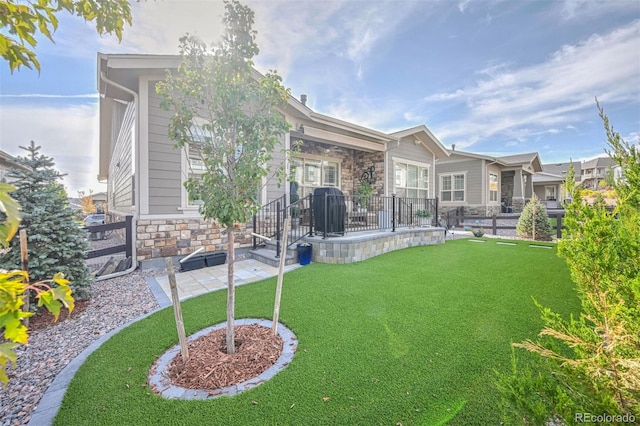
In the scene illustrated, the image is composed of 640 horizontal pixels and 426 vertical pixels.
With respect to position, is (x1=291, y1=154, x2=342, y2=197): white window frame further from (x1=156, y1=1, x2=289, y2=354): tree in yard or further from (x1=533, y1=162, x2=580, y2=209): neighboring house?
(x1=533, y1=162, x2=580, y2=209): neighboring house

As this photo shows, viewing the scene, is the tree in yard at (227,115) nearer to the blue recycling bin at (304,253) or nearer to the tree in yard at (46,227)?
the tree in yard at (46,227)

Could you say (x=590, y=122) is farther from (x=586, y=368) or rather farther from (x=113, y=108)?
(x=113, y=108)

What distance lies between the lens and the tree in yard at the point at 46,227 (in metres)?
3.45

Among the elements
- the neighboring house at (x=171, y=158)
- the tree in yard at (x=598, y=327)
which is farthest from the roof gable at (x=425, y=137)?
the tree in yard at (x=598, y=327)

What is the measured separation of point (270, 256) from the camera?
608cm

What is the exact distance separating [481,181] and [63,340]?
1833 cm

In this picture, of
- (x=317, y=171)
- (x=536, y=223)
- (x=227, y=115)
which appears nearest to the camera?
(x=227, y=115)

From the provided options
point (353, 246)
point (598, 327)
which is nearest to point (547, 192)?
point (353, 246)

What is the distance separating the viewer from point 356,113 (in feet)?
46.4

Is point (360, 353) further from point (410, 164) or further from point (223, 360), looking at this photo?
point (410, 164)

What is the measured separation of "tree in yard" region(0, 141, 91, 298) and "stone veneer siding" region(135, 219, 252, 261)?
Result: 1556 millimetres

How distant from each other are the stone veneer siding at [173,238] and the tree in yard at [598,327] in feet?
15.3

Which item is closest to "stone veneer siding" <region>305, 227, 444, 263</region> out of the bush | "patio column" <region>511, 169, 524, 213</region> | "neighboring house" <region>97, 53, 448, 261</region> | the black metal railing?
the black metal railing

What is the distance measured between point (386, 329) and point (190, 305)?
2.73m
